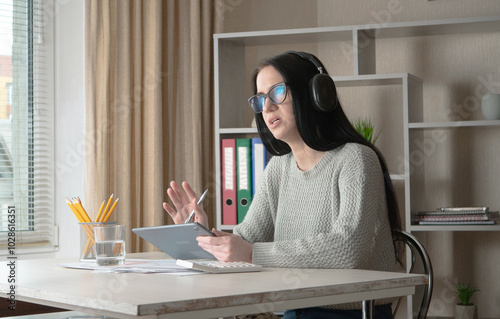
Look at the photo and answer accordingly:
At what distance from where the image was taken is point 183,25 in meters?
3.00

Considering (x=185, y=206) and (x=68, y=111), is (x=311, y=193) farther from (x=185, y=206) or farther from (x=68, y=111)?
(x=68, y=111)

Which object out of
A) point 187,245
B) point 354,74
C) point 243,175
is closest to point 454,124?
point 354,74

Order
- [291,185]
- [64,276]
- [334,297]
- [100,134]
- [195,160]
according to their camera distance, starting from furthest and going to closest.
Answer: [195,160] < [100,134] < [291,185] < [64,276] < [334,297]

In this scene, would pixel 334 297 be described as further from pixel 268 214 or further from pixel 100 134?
pixel 100 134

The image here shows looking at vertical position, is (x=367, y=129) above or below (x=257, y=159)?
above

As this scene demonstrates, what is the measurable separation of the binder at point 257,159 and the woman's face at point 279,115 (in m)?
1.03

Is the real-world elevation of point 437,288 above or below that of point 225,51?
below

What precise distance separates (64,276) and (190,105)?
1690 mm

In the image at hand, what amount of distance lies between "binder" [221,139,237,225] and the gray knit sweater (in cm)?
96

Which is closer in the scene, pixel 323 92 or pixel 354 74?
pixel 323 92

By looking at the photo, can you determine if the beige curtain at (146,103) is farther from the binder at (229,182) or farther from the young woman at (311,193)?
the young woman at (311,193)

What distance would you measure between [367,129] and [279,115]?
1095 millimetres

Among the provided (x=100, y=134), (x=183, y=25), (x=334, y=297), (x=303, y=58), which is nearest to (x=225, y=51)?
(x=183, y=25)

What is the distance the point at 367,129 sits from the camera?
8.93 feet
